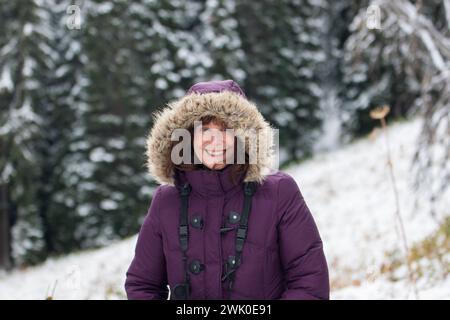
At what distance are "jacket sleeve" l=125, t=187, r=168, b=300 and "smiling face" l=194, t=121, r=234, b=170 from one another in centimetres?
32

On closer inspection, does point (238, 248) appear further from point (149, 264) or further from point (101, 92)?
point (101, 92)

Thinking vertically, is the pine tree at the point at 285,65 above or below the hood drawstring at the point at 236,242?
above

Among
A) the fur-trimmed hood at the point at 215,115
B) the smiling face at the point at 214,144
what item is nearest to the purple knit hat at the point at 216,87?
the fur-trimmed hood at the point at 215,115

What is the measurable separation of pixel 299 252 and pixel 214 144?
0.62 m

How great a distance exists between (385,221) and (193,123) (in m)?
9.46

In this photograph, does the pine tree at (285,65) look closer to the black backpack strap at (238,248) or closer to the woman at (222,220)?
the woman at (222,220)

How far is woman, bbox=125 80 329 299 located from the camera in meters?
2.49

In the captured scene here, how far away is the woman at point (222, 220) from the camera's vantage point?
2490 millimetres

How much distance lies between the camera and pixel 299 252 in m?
2.48

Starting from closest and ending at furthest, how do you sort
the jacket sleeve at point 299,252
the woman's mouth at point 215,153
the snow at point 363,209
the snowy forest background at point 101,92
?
the jacket sleeve at point 299,252
the woman's mouth at point 215,153
the snow at point 363,209
the snowy forest background at point 101,92

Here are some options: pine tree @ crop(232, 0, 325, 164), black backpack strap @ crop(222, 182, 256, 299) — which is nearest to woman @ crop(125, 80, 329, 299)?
black backpack strap @ crop(222, 182, 256, 299)
